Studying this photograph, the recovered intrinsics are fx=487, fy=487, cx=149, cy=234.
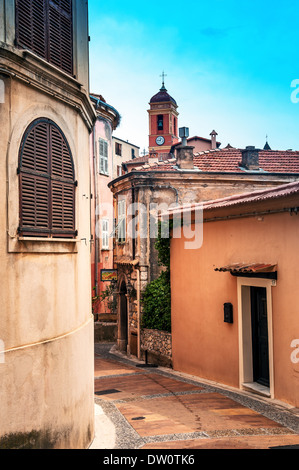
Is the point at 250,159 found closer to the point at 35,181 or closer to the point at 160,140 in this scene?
the point at 35,181

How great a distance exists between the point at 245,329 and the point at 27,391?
A: 6.68 metres

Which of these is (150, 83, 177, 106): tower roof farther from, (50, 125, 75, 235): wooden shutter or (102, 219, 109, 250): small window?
(50, 125, 75, 235): wooden shutter

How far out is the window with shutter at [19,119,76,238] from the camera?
21.0 ft

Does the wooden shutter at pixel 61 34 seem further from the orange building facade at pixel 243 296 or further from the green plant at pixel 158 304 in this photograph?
the green plant at pixel 158 304

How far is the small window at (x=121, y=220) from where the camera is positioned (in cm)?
1983

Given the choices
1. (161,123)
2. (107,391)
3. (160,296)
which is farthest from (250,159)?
(161,123)

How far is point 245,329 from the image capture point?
38.1ft

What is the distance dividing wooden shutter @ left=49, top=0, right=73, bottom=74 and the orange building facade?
15.8ft

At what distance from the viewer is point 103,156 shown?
25.7 meters

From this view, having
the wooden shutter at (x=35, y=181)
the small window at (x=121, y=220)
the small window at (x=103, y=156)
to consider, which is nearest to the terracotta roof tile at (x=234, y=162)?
the small window at (x=121, y=220)

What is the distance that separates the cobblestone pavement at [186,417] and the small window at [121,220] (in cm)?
775

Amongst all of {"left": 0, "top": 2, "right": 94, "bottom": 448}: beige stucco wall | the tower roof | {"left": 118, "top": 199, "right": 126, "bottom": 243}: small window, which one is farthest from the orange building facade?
the tower roof

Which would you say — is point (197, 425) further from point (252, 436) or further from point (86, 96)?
point (86, 96)
